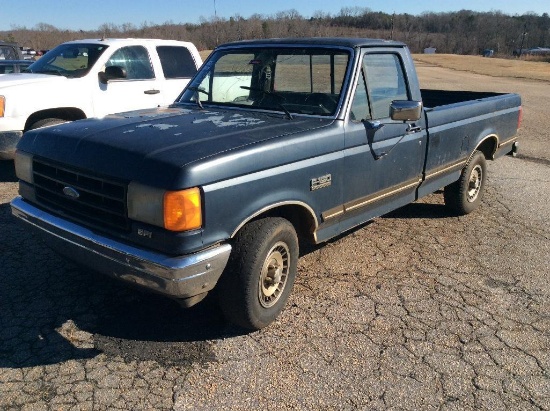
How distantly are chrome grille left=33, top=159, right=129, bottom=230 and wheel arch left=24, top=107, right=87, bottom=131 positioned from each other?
378 centimetres

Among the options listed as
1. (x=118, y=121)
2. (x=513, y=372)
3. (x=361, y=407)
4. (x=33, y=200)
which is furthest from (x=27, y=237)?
(x=513, y=372)

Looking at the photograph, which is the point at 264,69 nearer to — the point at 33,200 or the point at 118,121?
the point at 118,121

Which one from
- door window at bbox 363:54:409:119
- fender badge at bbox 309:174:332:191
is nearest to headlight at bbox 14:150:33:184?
fender badge at bbox 309:174:332:191

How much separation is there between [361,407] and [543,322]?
1.76m

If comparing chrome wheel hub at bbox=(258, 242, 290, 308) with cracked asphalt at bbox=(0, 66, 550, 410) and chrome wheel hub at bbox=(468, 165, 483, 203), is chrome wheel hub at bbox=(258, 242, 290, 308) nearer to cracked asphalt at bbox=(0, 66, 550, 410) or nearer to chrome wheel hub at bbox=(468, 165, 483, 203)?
cracked asphalt at bbox=(0, 66, 550, 410)

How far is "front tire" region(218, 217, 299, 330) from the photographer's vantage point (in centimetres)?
314

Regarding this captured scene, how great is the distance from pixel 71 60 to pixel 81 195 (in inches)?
210

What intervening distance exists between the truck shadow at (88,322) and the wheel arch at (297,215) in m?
0.85

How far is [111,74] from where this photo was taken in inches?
286

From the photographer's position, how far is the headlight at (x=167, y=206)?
2.79m

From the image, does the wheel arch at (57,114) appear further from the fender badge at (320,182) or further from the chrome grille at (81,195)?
the fender badge at (320,182)

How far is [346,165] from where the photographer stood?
3824 mm

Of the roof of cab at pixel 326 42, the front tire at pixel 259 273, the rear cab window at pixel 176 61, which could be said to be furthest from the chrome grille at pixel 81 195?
the rear cab window at pixel 176 61

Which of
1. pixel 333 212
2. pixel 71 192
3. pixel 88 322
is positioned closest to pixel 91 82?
pixel 71 192
